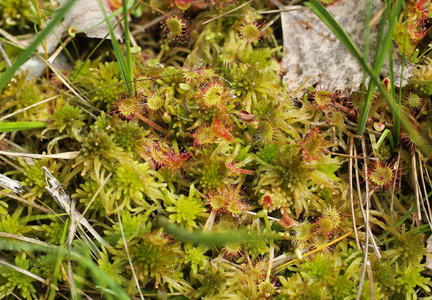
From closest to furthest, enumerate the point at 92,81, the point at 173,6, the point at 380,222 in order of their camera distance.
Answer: the point at 380,222 → the point at 92,81 → the point at 173,6

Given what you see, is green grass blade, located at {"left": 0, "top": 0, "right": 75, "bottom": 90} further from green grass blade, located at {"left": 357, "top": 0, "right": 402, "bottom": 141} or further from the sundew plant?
green grass blade, located at {"left": 357, "top": 0, "right": 402, "bottom": 141}

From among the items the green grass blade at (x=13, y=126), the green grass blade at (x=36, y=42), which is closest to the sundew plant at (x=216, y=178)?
the green grass blade at (x=13, y=126)

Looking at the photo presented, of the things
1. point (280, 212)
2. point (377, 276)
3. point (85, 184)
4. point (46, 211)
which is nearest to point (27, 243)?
point (46, 211)

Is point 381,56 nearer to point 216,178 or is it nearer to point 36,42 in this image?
point 216,178

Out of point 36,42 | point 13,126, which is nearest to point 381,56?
point 36,42

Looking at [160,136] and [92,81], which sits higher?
[92,81]

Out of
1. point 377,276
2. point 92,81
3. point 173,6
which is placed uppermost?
point 173,6

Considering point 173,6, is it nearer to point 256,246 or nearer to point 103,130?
point 103,130

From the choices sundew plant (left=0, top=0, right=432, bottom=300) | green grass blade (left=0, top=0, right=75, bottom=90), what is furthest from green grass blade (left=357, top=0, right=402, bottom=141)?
green grass blade (left=0, top=0, right=75, bottom=90)

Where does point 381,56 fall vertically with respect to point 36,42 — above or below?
below
